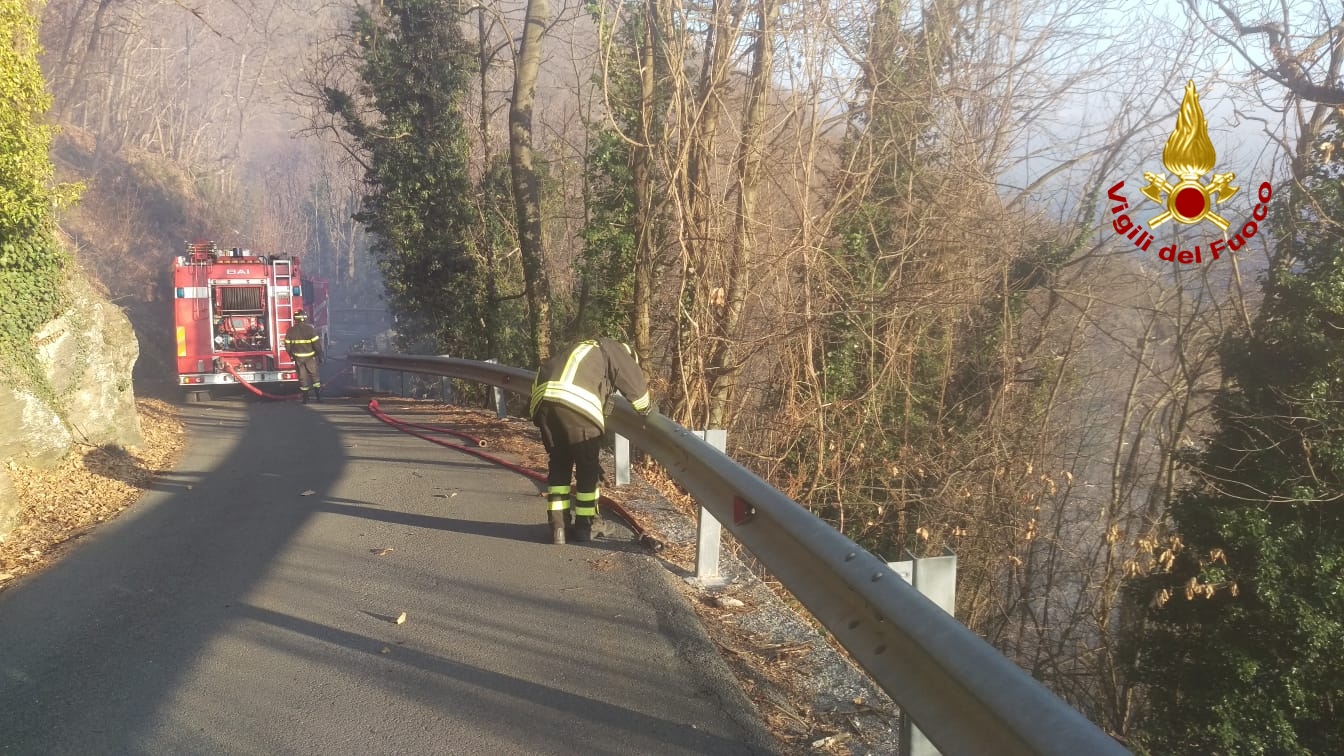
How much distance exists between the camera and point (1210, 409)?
13109 mm

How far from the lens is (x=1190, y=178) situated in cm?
1322

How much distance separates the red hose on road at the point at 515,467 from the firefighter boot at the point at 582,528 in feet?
1.05

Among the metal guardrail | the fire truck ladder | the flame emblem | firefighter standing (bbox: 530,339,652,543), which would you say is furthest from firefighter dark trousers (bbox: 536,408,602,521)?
the fire truck ladder

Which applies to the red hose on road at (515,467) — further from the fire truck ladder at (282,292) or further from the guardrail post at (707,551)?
the fire truck ladder at (282,292)

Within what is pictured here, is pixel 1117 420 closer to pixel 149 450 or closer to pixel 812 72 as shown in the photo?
pixel 812 72

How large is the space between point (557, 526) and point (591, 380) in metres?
0.93

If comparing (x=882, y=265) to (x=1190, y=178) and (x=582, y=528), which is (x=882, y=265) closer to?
(x=1190, y=178)

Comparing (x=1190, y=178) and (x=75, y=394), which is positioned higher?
(x=1190, y=178)

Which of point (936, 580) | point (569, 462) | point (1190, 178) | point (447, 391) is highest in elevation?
point (1190, 178)

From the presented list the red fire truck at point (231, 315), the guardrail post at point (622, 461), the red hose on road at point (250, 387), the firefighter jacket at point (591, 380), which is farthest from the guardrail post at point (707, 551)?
the red fire truck at point (231, 315)

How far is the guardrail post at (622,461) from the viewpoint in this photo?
7.55 metres

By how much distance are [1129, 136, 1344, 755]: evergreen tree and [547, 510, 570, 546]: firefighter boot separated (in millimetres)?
8108

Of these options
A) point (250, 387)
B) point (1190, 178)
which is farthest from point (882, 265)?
point (250, 387)

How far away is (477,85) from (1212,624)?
1804 centimetres
